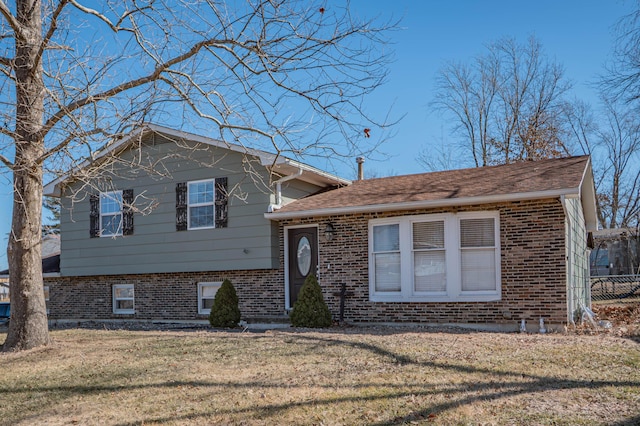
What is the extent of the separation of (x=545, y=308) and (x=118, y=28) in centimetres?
860

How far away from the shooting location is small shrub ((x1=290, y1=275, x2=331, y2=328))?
39.8 ft

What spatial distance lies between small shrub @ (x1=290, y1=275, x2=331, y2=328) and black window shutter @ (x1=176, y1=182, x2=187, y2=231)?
4.03 metres

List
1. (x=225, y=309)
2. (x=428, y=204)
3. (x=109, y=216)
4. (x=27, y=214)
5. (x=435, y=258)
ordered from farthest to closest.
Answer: (x=109, y=216)
(x=225, y=309)
(x=435, y=258)
(x=428, y=204)
(x=27, y=214)

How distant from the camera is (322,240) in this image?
43.5ft

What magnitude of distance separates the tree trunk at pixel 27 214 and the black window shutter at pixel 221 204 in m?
5.04

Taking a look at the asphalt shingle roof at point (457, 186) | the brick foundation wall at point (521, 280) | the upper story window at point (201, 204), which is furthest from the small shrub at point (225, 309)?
the brick foundation wall at point (521, 280)

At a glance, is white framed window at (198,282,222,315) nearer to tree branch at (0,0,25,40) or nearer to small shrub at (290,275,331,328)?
small shrub at (290,275,331,328)

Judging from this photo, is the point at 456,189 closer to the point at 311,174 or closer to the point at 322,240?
the point at 322,240

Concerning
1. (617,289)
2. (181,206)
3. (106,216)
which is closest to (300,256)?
(181,206)

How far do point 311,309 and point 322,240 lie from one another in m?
1.73

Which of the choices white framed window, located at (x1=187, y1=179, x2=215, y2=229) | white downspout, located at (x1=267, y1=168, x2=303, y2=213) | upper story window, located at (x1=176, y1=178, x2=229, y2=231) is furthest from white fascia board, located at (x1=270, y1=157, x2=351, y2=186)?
white framed window, located at (x1=187, y1=179, x2=215, y2=229)

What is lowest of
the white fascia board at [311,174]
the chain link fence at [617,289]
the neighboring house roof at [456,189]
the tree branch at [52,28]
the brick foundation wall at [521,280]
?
the chain link fence at [617,289]

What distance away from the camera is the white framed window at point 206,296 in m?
14.8

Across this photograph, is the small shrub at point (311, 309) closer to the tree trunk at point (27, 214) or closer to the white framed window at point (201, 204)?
the white framed window at point (201, 204)
